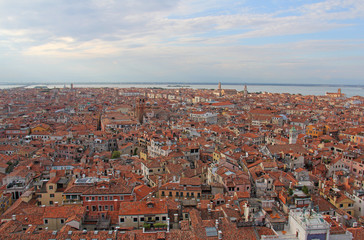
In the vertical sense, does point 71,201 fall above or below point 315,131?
above

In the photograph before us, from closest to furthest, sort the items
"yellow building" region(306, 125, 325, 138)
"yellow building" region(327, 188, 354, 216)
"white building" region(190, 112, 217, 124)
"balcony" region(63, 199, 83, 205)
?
"balcony" region(63, 199, 83, 205)
"yellow building" region(327, 188, 354, 216)
"yellow building" region(306, 125, 325, 138)
"white building" region(190, 112, 217, 124)

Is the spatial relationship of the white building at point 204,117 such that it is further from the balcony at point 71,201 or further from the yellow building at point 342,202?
the balcony at point 71,201

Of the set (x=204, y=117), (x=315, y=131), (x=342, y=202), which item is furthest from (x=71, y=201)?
(x=204, y=117)

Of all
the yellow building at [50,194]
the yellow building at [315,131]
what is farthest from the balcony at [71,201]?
the yellow building at [315,131]

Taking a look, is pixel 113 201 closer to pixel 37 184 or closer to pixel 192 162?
pixel 37 184

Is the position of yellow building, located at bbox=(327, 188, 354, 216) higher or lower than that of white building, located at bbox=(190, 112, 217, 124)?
higher

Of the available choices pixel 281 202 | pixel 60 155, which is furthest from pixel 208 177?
pixel 60 155

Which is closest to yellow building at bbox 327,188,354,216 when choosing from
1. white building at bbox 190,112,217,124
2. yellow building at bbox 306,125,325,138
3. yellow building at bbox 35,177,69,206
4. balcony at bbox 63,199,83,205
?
balcony at bbox 63,199,83,205

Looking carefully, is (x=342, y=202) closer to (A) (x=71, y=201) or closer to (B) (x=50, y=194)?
(A) (x=71, y=201)

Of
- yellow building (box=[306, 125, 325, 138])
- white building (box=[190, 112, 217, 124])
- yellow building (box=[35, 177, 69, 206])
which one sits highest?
yellow building (box=[35, 177, 69, 206])

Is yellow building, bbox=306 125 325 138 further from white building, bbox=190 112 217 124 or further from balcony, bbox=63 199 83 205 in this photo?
balcony, bbox=63 199 83 205

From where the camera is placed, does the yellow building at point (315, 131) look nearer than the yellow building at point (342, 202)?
No
